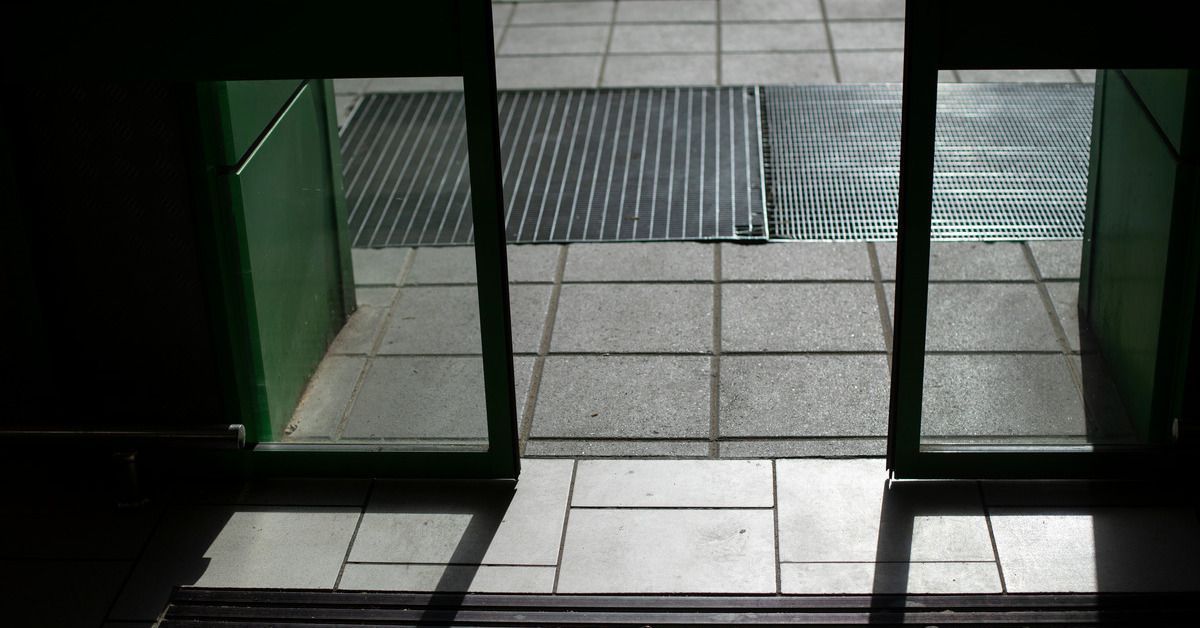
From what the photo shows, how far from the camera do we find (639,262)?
18.8ft

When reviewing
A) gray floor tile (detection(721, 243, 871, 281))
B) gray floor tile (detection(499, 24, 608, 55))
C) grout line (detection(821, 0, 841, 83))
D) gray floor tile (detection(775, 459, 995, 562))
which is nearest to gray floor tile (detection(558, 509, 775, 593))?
gray floor tile (detection(775, 459, 995, 562))

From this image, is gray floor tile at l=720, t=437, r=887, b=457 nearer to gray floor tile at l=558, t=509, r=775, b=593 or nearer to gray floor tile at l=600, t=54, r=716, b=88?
gray floor tile at l=558, t=509, r=775, b=593

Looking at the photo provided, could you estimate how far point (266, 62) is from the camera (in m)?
3.80

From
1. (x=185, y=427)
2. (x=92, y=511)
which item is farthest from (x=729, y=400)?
(x=92, y=511)

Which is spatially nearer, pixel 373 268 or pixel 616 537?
pixel 616 537

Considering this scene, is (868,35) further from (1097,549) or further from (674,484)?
(1097,549)

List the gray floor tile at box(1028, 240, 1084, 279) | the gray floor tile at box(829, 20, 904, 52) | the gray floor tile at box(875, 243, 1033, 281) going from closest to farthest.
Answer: the gray floor tile at box(1028, 240, 1084, 279) < the gray floor tile at box(875, 243, 1033, 281) < the gray floor tile at box(829, 20, 904, 52)

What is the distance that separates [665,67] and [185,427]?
A: 4.11 metres

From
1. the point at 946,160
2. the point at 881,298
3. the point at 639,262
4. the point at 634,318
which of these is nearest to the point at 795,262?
the point at 881,298

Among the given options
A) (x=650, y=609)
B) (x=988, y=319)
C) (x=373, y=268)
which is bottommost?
(x=650, y=609)

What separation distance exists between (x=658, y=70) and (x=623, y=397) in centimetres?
330

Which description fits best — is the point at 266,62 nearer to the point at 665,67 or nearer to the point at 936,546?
the point at 936,546

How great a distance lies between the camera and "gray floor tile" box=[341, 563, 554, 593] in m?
3.88

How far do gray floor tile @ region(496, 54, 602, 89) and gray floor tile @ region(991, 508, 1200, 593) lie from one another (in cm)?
415
